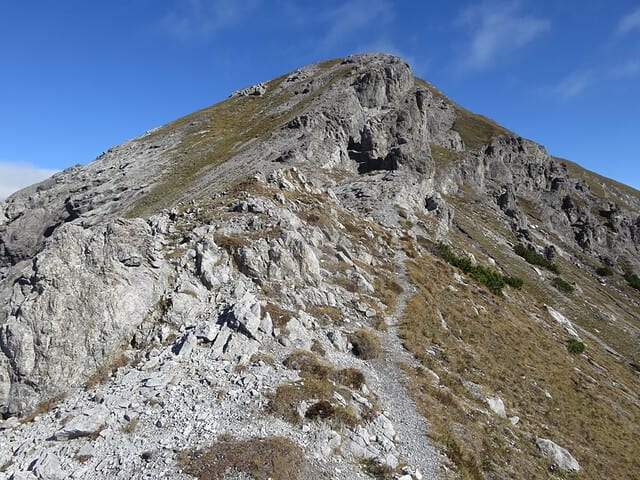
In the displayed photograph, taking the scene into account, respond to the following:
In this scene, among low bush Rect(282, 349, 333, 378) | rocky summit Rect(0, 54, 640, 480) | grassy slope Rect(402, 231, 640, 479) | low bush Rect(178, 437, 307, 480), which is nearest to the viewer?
low bush Rect(178, 437, 307, 480)

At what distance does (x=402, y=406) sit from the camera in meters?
21.2

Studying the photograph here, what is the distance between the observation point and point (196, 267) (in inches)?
1046

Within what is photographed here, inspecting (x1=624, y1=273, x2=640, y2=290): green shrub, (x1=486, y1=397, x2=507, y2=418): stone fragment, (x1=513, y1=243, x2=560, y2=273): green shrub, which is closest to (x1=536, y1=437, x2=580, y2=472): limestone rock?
(x1=486, y1=397, x2=507, y2=418): stone fragment

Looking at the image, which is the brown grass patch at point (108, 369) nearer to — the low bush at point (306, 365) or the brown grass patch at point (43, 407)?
the brown grass patch at point (43, 407)

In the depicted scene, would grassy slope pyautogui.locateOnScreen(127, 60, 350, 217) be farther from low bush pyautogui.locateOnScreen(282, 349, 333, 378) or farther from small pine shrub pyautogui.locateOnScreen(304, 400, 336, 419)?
small pine shrub pyautogui.locateOnScreen(304, 400, 336, 419)

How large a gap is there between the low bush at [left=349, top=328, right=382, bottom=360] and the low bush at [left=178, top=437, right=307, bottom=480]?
31.1ft

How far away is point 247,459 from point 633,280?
357ft

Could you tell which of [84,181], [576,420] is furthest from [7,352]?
[84,181]

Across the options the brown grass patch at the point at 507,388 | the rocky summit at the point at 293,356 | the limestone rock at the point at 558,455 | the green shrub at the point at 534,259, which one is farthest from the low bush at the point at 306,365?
the green shrub at the point at 534,259

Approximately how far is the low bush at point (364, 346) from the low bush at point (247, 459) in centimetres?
947

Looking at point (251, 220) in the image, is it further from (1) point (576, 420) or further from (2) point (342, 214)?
(1) point (576, 420)

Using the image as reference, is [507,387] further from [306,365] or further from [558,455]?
[306,365]

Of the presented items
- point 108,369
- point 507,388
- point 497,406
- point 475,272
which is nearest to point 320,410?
point 108,369

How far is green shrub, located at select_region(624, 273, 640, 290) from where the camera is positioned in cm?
9125
